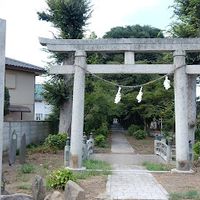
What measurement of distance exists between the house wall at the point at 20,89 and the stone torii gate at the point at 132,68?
13.6 metres

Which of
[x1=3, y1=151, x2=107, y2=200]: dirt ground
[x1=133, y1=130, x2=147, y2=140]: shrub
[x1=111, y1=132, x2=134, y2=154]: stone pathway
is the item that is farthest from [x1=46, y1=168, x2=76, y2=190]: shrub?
[x1=133, y1=130, x2=147, y2=140]: shrub

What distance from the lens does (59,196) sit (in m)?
8.58

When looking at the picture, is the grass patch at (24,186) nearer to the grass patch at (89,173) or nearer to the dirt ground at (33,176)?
the dirt ground at (33,176)

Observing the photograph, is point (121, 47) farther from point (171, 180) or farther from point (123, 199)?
point (123, 199)

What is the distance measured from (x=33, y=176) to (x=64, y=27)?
46.1ft

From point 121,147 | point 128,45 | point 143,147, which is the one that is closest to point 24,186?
point 128,45

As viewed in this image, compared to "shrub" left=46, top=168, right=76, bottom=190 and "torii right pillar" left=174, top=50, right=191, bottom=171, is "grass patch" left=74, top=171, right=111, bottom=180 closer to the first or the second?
"shrub" left=46, top=168, right=76, bottom=190

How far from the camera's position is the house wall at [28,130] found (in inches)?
760

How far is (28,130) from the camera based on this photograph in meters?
23.9

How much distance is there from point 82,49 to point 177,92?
389cm

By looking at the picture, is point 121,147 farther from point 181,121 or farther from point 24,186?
point 24,186

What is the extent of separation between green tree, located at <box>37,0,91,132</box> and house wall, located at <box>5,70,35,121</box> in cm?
426

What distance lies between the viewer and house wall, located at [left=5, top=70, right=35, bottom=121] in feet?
93.9

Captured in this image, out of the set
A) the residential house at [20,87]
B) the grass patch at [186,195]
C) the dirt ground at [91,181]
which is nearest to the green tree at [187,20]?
the dirt ground at [91,181]
